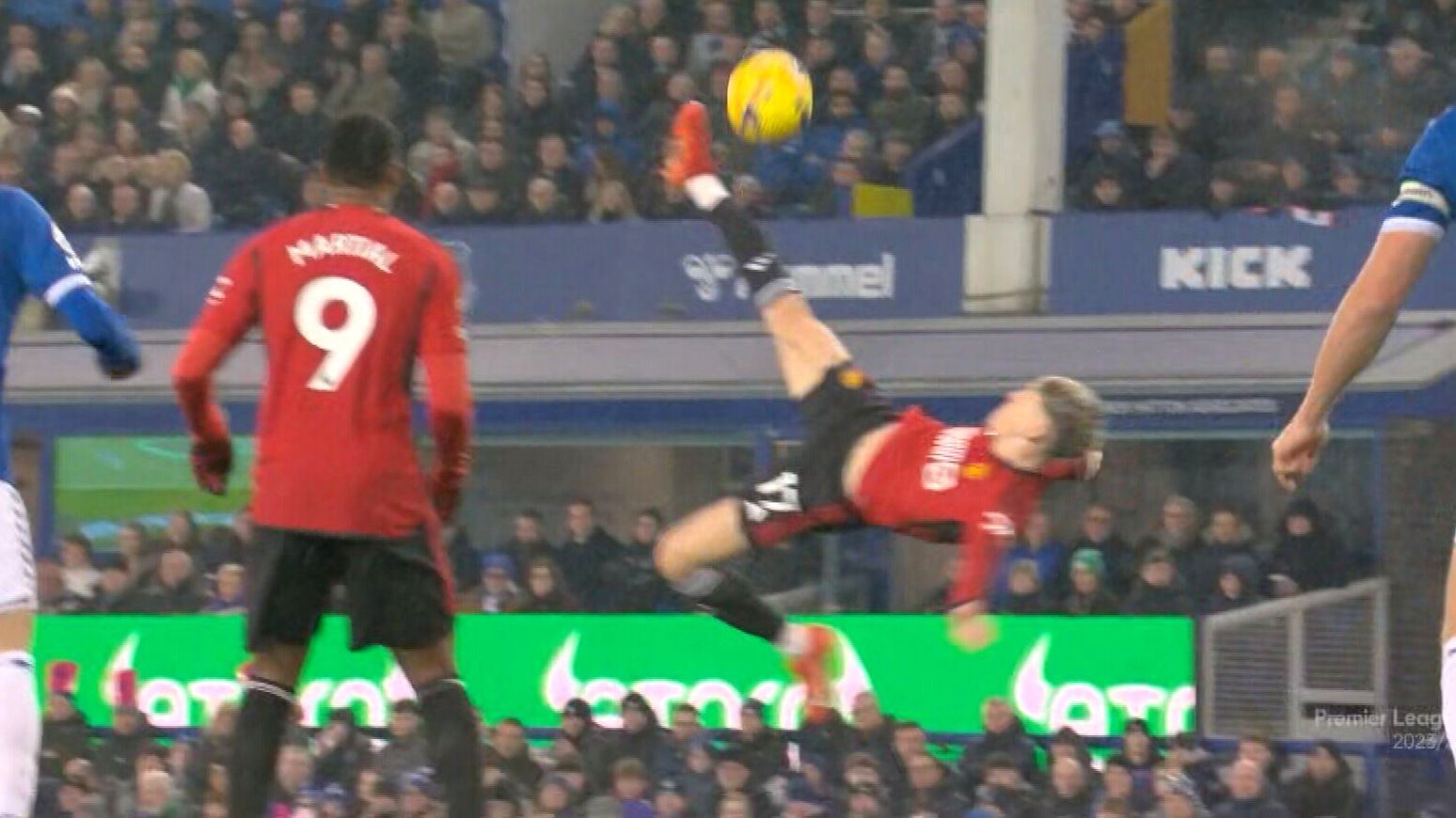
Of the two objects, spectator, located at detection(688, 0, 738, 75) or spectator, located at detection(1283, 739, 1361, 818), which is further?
spectator, located at detection(688, 0, 738, 75)

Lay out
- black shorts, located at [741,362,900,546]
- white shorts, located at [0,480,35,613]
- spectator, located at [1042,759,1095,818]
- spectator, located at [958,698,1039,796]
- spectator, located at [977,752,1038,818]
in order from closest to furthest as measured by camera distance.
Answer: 1. white shorts, located at [0,480,35,613]
2. black shorts, located at [741,362,900,546]
3. spectator, located at [1042,759,1095,818]
4. spectator, located at [977,752,1038,818]
5. spectator, located at [958,698,1039,796]

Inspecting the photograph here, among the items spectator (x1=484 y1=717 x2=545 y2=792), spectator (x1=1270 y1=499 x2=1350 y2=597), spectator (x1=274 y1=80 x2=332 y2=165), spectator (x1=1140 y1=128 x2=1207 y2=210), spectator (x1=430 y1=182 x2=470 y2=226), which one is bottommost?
spectator (x1=484 y1=717 x2=545 y2=792)

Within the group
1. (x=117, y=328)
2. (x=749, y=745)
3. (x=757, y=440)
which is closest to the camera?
(x=117, y=328)

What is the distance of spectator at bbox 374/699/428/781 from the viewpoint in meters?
14.8

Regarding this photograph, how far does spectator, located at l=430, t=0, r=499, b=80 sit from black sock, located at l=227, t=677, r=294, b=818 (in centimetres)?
1255

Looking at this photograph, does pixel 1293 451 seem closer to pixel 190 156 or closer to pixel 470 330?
pixel 470 330

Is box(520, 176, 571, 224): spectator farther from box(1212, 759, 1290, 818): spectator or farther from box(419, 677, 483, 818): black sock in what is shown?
box(419, 677, 483, 818): black sock

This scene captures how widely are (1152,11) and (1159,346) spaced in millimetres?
2153

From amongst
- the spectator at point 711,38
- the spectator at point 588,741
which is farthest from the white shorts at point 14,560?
the spectator at point 711,38

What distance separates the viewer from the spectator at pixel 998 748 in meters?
13.9

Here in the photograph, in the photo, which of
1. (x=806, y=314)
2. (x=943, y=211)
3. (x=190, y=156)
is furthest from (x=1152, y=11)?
(x=806, y=314)

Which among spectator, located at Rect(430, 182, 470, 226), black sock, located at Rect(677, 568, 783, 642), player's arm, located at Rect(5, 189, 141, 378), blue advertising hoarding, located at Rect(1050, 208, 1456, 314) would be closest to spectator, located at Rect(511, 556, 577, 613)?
spectator, located at Rect(430, 182, 470, 226)

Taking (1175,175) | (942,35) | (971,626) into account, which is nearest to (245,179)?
(942,35)

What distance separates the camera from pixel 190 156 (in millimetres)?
18938
